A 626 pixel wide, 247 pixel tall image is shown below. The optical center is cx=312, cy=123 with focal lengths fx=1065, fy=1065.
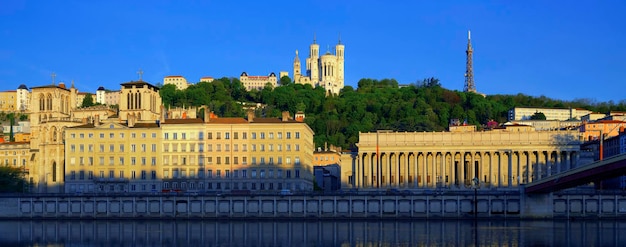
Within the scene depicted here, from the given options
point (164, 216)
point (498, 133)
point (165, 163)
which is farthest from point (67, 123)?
point (498, 133)

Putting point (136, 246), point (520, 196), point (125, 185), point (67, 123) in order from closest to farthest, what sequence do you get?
point (136, 246) < point (520, 196) < point (125, 185) < point (67, 123)

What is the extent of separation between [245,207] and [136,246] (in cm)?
3065

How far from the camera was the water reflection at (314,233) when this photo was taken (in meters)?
71.9

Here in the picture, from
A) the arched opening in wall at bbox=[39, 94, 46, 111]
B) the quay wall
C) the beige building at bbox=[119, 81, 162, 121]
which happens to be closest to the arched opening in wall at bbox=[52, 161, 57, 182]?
the beige building at bbox=[119, 81, 162, 121]

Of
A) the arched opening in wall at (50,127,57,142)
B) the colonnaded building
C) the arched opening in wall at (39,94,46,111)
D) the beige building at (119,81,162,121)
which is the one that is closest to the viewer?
the arched opening in wall at (50,127,57,142)

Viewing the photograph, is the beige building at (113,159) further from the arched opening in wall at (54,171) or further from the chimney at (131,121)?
the arched opening in wall at (54,171)

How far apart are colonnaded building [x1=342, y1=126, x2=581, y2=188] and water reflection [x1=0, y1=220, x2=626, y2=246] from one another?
35.2 metres

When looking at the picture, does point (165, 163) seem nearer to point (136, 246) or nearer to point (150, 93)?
point (150, 93)

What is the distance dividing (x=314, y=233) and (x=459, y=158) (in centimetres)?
5457

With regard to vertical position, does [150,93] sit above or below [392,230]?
above

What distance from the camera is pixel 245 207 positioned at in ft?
330

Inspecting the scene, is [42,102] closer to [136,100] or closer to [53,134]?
[53,134]

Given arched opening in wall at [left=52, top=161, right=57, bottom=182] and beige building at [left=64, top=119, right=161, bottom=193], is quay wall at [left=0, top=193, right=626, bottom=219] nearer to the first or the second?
beige building at [left=64, top=119, right=161, bottom=193]

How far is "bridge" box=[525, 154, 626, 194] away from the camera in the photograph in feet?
A: 249
